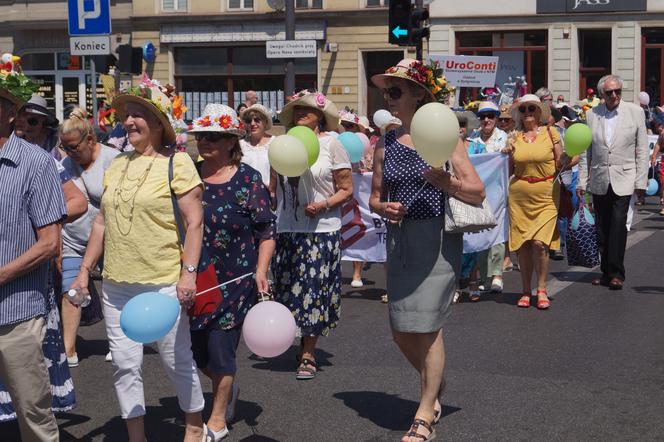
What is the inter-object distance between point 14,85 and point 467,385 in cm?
355

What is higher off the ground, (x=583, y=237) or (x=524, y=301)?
(x=583, y=237)

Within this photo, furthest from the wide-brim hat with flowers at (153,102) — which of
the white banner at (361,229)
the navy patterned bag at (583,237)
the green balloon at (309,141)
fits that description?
the navy patterned bag at (583,237)

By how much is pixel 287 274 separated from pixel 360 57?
27613 mm

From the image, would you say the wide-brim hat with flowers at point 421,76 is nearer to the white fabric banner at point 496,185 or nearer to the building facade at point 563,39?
the white fabric banner at point 496,185

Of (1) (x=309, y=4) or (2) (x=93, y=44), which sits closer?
(2) (x=93, y=44)

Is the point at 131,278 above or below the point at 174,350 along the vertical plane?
above

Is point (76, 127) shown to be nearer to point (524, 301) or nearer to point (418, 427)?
point (418, 427)

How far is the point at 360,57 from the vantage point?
34719 millimetres

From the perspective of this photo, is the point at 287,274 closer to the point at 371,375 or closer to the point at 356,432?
the point at 371,375

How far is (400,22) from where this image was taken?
16578mm

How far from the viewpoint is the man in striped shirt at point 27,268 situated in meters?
4.71

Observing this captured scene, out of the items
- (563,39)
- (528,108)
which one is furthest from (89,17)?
(563,39)

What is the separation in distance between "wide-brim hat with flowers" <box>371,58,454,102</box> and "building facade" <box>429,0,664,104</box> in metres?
27.9

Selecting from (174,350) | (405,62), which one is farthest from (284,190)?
(174,350)
